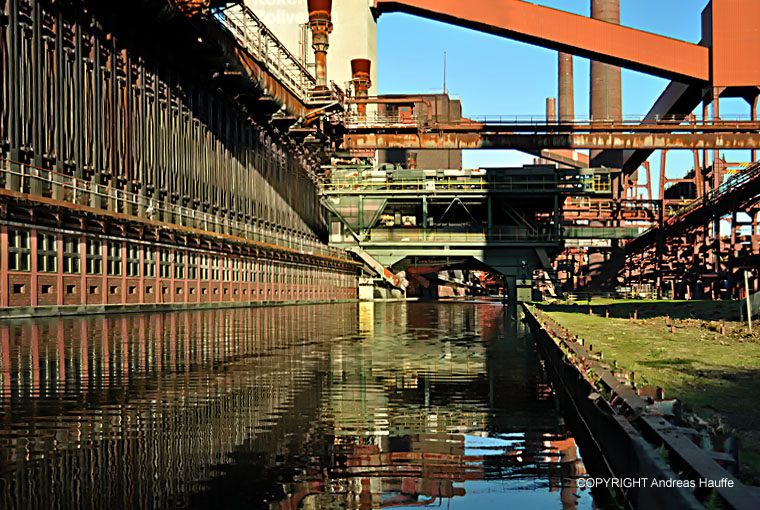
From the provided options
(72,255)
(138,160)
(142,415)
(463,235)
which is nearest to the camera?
(142,415)

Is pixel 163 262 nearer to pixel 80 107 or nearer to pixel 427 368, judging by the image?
pixel 80 107

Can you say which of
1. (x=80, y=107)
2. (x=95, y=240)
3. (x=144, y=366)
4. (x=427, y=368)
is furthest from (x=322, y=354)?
(x=80, y=107)

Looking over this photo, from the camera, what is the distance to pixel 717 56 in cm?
5022

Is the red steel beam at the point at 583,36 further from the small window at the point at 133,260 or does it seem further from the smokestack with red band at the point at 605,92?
the small window at the point at 133,260

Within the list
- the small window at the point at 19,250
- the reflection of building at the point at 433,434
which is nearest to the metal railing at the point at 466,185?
the small window at the point at 19,250

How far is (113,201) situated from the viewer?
106ft

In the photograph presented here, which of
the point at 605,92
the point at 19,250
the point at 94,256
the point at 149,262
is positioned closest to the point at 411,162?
the point at 605,92

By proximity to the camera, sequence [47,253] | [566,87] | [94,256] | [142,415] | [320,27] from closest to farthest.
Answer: [142,415], [47,253], [94,256], [320,27], [566,87]

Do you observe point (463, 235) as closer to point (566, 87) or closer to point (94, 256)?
point (94, 256)

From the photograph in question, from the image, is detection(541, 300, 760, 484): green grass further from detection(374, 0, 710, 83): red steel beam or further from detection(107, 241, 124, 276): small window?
detection(374, 0, 710, 83): red steel beam

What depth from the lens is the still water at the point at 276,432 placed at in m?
5.19

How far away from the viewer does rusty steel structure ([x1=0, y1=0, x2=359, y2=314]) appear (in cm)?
2552

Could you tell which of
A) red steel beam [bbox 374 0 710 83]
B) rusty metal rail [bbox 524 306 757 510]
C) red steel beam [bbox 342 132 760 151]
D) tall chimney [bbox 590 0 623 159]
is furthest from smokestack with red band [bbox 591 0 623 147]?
rusty metal rail [bbox 524 306 757 510]

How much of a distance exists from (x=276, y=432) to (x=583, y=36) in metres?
51.4
